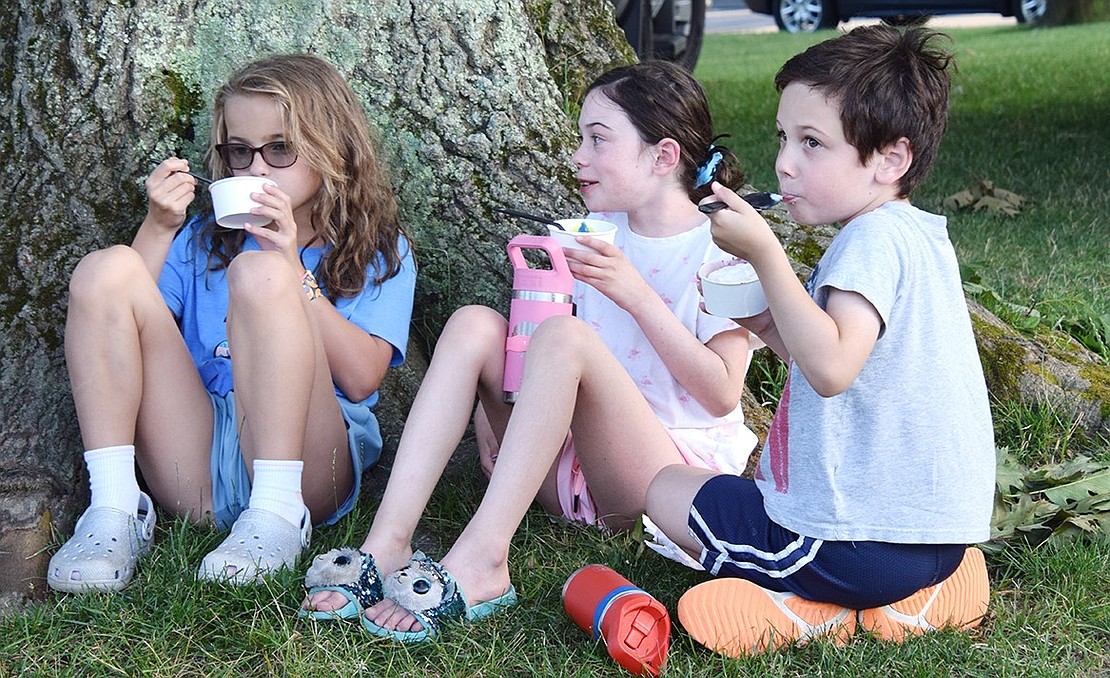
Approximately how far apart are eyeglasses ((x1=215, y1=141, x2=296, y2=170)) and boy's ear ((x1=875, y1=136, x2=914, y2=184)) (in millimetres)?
1368

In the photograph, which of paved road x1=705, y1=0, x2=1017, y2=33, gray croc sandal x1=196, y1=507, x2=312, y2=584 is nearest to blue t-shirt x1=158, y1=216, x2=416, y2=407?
gray croc sandal x1=196, y1=507, x2=312, y2=584

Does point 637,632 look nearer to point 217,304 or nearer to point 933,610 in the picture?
point 933,610

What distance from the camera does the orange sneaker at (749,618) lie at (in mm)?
2291

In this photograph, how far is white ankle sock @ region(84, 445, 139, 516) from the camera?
2.67 meters

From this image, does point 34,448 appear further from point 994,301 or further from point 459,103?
point 994,301

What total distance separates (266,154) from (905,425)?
1569 millimetres

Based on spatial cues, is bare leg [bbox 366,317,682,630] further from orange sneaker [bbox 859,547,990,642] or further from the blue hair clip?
orange sneaker [bbox 859,547,990,642]

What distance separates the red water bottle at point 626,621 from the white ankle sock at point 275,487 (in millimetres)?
691

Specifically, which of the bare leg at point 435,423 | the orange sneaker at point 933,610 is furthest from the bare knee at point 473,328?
the orange sneaker at point 933,610

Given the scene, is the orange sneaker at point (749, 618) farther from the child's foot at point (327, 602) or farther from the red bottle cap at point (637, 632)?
the child's foot at point (327, 602)

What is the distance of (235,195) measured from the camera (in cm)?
262

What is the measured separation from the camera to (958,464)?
2217 mm

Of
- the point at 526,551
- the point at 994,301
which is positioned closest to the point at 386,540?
the point at 526,551

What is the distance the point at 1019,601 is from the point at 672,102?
1.29 metres
